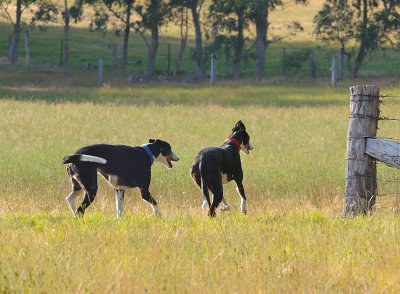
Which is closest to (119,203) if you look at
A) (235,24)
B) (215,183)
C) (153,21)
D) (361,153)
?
(215,183)

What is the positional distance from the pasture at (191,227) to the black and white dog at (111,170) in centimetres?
26

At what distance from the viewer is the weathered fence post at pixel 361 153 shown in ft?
30.6

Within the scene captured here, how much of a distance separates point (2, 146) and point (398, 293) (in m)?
12.4

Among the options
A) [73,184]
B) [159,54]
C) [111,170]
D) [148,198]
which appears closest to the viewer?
[73,184]

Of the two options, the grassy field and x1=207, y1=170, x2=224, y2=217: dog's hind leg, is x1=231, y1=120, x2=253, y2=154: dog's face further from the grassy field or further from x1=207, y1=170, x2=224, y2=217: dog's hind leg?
x1=207, y1=170, x2=224, y2=217: dog's hind leg

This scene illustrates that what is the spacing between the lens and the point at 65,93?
33.9 m

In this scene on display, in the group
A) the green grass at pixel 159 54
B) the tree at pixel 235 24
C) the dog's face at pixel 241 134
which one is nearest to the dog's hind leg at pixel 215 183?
the dog's face at pixel 241 134

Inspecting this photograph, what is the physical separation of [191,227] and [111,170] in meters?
1.54

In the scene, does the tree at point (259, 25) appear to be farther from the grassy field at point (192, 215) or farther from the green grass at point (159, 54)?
the grassy field at point (192, 215)

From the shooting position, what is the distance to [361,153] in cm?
933

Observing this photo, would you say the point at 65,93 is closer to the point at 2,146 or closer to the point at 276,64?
the point at 2,146

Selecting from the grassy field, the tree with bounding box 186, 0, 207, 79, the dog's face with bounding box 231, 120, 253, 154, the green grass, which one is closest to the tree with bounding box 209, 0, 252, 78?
the green grass

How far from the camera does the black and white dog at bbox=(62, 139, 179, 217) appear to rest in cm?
901

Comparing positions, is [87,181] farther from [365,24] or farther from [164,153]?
[365,24]
